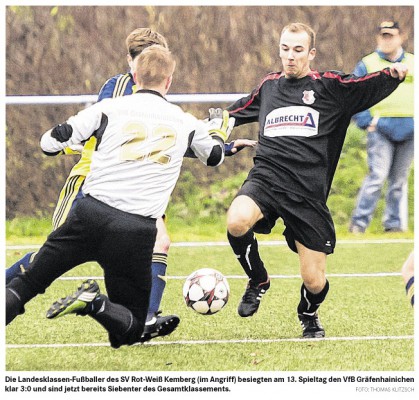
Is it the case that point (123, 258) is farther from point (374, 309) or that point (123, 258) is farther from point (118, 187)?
point (374, 309)

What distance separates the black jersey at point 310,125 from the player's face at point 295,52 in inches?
2.6

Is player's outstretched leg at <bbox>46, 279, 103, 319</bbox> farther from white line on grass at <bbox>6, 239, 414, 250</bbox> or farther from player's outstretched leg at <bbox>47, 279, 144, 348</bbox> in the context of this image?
white line on grass at <bbox>6, 239, 414, 250</bbox>

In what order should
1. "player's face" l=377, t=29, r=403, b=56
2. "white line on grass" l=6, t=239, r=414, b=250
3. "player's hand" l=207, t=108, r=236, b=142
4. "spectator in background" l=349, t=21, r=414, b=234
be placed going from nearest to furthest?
1. "player's hand" l=207, t=108, r=236, b=142
2. "white line on grass" l=6, t=239, r=414, b=250
3. "player's face" l=377, t=29, r=403, b=56
4. "spectator in background" l=349, t=21, r=414, b=234

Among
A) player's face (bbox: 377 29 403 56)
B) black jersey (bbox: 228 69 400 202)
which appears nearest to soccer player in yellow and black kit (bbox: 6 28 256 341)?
black jersey (bbox: 228 69 400 202)

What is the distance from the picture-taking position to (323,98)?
21.2ft

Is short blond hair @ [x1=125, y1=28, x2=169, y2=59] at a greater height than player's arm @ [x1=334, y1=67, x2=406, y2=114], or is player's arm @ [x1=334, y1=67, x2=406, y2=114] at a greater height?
short blond hair @ [x1=125, y1=28, x2=169, y2=59]

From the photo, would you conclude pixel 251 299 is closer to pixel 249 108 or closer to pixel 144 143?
pixel 249 108

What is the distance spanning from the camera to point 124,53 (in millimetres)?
12555

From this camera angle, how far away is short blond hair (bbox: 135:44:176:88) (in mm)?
5484

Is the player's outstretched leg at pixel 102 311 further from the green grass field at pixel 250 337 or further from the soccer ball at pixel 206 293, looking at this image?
the soccer ball at pixel 206 293

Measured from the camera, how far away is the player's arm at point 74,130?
5.33 meters

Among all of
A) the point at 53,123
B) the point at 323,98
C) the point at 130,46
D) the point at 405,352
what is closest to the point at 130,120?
the point at 130,46

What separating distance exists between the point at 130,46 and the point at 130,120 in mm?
1098

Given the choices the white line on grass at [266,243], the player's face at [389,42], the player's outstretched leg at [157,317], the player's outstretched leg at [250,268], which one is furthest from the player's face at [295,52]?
the player's face at [389,42]
